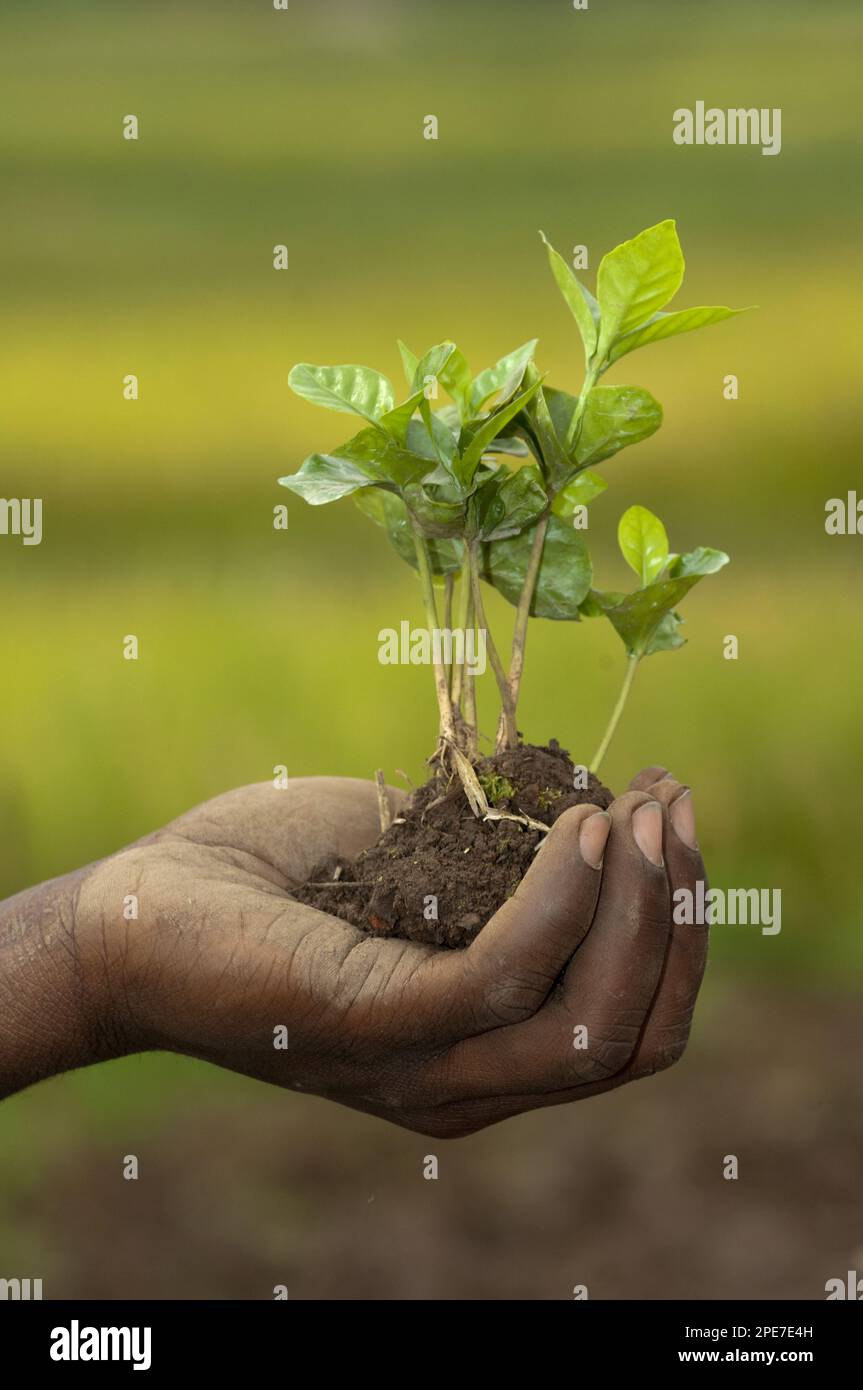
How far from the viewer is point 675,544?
152 centimetres

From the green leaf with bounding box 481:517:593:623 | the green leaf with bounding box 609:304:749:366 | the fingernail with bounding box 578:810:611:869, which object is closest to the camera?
the fingernail with bounding box 578:810:611:869

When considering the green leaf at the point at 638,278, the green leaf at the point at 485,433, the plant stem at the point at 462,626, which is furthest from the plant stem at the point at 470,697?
the green leaf at the point at 638,278

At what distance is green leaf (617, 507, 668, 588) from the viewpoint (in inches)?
35.8

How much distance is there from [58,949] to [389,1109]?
27 centimetres

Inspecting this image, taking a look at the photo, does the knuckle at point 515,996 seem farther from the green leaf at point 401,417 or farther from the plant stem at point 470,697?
the green leaf at point 401,417

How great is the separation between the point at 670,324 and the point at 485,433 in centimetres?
16

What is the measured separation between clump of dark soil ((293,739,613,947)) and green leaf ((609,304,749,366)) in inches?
11.7

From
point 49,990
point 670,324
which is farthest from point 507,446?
point 49,990

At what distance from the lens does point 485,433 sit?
763 mm

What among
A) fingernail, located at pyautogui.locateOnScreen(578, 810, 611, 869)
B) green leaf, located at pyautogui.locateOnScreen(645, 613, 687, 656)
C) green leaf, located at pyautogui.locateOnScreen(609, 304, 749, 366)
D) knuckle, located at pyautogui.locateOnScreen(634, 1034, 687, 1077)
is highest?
green leaf, located at pyautogui.locateOnScreen(609, 304, 749, 366)

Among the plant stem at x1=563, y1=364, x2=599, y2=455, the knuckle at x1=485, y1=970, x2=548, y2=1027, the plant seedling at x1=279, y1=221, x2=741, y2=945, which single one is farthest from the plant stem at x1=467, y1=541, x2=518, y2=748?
the knuckle at x1=485, y1=970, x2=548, y2=1027

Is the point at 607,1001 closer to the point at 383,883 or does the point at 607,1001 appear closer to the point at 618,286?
the point at 383,883

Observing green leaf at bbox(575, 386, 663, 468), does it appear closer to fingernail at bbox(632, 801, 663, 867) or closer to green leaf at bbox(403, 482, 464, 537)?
green leaf at bbox(403, 482, 464, 537)

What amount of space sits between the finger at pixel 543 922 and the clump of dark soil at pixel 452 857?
0.14 ft
